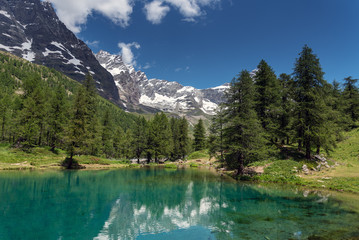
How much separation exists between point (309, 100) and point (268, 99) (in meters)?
8.56

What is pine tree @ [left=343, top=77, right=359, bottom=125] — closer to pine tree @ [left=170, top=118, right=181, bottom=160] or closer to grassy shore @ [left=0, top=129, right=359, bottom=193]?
grassy shore @ [left=0, top=129, right=359, bottom=193]

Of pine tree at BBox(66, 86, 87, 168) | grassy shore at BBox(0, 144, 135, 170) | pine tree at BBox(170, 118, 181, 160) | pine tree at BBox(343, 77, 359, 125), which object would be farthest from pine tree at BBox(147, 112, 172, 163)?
pine tree at BBox(343, 77, 359, 125)

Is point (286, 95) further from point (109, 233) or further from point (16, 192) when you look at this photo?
point (16, 192)

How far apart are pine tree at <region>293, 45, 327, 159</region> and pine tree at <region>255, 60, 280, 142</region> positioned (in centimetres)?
481

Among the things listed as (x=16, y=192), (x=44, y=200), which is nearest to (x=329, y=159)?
(x=44, y=200)

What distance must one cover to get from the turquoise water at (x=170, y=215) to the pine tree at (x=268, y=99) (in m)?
18.2

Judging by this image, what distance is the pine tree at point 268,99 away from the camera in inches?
1491

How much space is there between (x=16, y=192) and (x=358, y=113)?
250 ft

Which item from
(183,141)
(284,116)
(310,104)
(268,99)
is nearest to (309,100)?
(310,104)

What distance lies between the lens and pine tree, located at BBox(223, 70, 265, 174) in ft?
102

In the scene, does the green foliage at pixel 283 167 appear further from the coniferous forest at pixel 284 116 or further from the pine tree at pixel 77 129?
the pine tree at pixel 77 129

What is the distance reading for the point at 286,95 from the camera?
133 ft

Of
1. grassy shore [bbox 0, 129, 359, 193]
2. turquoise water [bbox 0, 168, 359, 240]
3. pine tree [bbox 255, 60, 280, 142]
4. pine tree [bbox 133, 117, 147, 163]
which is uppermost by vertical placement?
pine tree [bbox 255, 60, 280, 142]

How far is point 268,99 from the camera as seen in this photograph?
40344 mm
